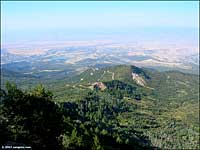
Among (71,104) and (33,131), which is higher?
(33,131)

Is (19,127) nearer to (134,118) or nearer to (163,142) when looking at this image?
(163,142)

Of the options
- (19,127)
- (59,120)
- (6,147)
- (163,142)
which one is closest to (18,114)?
(19,127)

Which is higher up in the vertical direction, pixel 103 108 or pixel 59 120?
pixel 59 120

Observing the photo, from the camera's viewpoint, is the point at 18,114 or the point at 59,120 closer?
the point at 18,114

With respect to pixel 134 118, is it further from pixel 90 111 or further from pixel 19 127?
pixel 19 127

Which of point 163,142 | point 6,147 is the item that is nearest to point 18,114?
point 6,147

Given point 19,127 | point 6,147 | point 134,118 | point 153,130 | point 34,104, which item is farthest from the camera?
point 134,118

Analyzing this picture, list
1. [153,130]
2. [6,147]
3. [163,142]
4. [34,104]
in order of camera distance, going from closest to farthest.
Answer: [6,147] < [34,104] < [163,142] < [153,130]

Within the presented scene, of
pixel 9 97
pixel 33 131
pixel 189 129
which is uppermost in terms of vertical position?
pixel 9 97

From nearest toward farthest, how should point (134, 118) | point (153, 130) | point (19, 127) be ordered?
point (19, 127) → point (153, 130) → point (134, 118)
